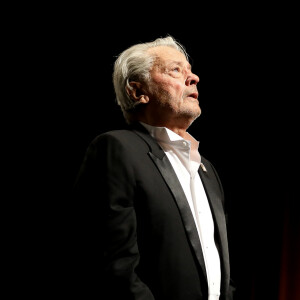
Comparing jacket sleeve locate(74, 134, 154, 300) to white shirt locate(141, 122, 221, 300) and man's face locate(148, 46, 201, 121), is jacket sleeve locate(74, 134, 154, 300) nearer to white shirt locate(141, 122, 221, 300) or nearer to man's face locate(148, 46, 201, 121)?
white shirt locate(141, 122, 221, 300)

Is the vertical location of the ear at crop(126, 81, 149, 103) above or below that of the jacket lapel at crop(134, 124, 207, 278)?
above

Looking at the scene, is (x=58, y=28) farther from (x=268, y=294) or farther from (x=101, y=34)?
(x=268, y=294)

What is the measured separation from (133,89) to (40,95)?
0.67 m

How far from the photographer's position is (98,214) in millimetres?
1272

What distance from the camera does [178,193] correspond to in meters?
1.35

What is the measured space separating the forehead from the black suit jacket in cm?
46

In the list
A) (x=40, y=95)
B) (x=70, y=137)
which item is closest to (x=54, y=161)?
(x=70, y=137)

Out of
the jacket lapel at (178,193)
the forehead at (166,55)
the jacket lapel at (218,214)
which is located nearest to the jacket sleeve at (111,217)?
the jacket lapel at (178,193)

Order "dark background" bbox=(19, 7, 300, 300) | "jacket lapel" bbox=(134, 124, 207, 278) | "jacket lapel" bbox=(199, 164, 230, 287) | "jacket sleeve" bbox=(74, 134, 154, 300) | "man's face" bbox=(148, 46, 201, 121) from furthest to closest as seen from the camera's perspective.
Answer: "dark background" bbox=(19, 7, 300, 300) → "man's face" bbox=(148, 46, 201, 121) → "jacket lapel" bbox=(199, 164, 230, 287) → "jacket lapel" bbox=(134, 124, 207, 278) → "jacket sleeve" bbox=(74, 134, 154, 300)

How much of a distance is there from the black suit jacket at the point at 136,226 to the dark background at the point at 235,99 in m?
0.91

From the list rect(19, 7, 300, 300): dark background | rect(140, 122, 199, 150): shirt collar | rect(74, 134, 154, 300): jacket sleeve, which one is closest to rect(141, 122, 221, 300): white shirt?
rect(140, 122, 199, 150): shirt collar

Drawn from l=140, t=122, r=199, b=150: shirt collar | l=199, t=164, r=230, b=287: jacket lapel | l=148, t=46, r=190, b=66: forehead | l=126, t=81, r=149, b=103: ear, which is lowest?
l=199, t=164, r=230, b=287: jacket lapel

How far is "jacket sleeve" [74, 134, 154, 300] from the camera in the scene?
119 centimetres

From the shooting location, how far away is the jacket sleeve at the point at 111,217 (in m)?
1.19
